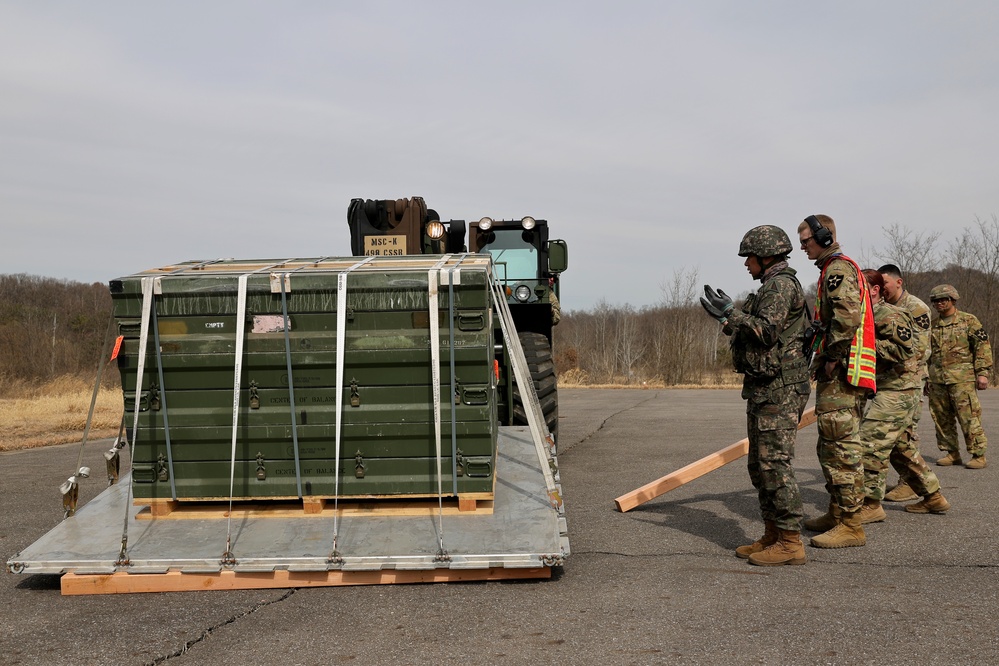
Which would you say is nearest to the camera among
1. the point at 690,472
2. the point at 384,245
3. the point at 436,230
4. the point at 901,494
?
the point at 690,472

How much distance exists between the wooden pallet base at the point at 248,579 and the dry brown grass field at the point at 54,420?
Answer: 874 centimetres

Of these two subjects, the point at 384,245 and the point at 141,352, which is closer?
the point at 141,352

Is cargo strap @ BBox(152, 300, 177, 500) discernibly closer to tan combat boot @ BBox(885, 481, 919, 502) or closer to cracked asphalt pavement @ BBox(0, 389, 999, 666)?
cracked asphalt pavement @ BBox(0, 389, 999, 666)

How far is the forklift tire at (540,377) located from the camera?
26.8 feet

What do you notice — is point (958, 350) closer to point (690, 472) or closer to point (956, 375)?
point (956, 375)

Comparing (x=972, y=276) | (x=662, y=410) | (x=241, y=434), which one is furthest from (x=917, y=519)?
Answer: (x=972, y=276)

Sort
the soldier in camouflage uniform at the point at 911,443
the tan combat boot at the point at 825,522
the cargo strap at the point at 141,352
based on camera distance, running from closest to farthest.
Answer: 1. the cargo strap at the point at 141,352
2. the tan combat boot at the point at 825,522
3. the soldier in camouflage uniform at the point at 911,443

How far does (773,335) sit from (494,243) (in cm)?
502

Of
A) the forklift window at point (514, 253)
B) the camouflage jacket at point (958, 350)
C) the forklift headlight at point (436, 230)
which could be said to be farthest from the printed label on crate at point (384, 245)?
the camouflage jacket at point (958, 350)

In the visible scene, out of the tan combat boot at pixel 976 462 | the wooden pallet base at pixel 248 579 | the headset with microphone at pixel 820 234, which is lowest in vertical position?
the wooden pallet base at pixel 248 579

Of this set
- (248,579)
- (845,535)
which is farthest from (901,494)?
(248,579)

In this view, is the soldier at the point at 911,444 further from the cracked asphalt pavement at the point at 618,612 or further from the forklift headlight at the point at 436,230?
the forklift headlight at the point at 436,230

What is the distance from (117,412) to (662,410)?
38.0ft

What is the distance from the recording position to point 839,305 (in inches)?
209
